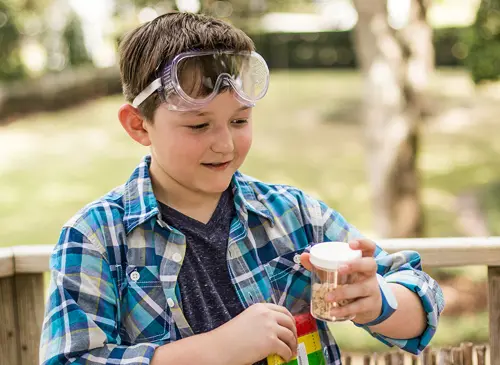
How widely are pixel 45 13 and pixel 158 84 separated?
17697 mm

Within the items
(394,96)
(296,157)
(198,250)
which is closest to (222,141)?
(198,250)

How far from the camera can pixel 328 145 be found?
1379 centimetres

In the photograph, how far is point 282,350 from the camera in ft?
5.73

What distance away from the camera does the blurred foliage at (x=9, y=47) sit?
54.9ft

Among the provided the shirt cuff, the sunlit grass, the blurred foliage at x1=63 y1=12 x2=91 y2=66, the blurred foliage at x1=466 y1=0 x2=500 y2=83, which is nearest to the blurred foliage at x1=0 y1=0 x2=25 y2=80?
the blurred foliage at x1=63 y1=12 x2=91 y2=66

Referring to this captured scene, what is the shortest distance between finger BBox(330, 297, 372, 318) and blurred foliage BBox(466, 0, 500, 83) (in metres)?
6.28

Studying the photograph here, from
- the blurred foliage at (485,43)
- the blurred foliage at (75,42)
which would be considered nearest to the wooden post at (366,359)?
the blurred foliage at (485,43)

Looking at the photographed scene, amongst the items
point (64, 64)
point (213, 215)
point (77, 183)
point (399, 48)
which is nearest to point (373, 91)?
point (399, 48)

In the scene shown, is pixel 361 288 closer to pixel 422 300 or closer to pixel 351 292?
pixel 351 292

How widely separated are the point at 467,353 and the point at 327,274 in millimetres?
822

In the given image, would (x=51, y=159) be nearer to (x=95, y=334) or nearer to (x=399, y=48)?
(x=399, y=48)

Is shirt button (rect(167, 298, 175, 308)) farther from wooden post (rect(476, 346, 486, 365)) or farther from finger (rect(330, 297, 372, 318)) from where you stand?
wooden post (rect(476, 346, 486, 365))

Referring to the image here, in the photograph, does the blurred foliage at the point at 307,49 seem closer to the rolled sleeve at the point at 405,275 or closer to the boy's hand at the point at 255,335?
the rolled sleeve at the point at 405,275

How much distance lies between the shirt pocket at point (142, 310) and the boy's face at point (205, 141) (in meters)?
0.28
